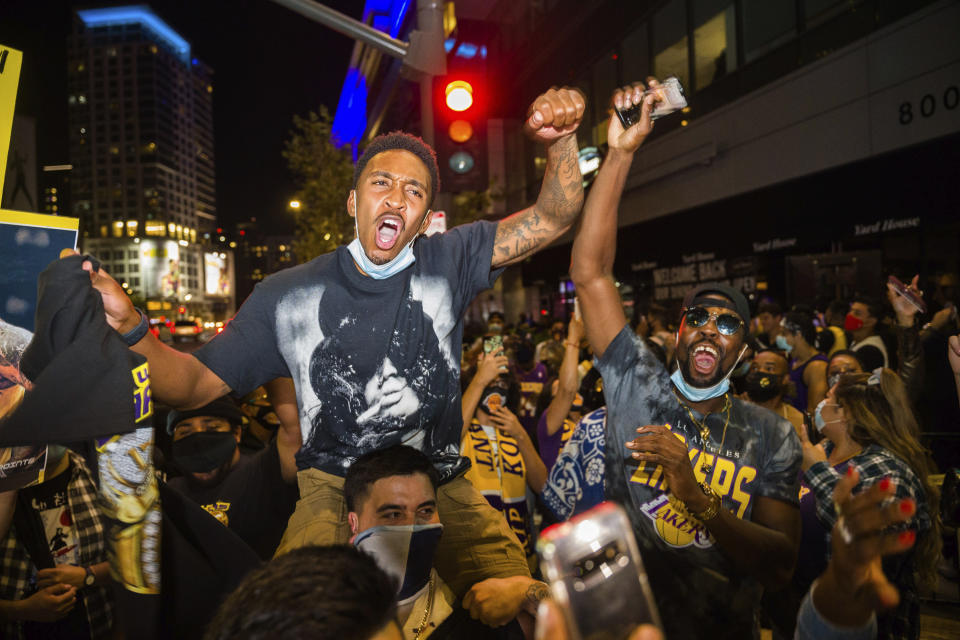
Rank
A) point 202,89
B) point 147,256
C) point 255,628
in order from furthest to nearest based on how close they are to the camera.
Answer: point 202,89
point 147,256
point 255,628

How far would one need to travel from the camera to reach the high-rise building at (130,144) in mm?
141625

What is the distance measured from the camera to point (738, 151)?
14.7 m

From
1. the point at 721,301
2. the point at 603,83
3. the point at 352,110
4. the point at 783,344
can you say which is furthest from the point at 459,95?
the point at 352,110

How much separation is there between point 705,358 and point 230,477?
10.1ft

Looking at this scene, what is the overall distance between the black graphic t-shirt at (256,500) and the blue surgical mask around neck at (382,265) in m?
1.78

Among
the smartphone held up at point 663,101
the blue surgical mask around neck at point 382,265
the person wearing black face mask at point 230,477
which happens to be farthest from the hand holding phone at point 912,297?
the person wearing black face mask at point 230,477

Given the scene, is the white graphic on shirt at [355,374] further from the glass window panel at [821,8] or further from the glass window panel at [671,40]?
the glass window panel at [671,40]

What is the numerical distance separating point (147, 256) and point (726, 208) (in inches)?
5773

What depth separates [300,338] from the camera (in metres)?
2.43

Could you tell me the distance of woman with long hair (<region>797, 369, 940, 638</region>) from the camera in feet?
9.46

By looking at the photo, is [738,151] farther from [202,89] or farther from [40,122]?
[202,89]

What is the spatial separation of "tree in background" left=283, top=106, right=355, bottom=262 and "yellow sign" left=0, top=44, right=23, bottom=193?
18.2 metres

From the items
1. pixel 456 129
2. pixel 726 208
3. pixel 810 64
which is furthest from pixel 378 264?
pixel 726 208

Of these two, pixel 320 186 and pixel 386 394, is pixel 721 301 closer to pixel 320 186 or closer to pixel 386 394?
pixel 386 394
